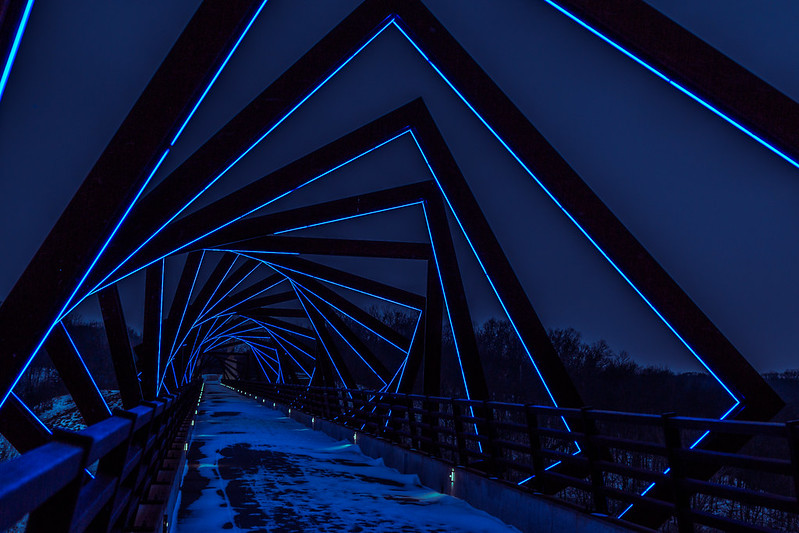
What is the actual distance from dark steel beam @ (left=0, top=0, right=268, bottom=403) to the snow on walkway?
2749 mm

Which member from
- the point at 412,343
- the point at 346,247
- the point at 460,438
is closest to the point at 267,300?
the point at 346,247

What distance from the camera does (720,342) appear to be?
333 inches

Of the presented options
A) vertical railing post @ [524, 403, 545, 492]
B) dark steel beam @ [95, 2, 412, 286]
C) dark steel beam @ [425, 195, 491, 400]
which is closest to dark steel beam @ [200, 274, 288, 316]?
dark steel beam @ [425, 195, 491, 400]

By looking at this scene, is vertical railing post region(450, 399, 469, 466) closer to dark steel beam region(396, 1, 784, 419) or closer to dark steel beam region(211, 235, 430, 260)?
dark steel beam region(396, 1, 784, 419)

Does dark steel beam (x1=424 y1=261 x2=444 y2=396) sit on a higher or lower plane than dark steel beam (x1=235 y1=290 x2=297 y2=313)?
lower

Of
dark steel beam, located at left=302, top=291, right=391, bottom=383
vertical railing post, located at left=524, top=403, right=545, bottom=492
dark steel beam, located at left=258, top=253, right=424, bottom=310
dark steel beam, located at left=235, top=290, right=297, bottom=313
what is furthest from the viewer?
dark steel beam, located at left=235, top=290, right=297, bottom=313

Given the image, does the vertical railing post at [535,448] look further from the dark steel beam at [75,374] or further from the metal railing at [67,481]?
the dark steel beam at [75,374]

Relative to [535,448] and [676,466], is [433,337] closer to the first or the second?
[535,448]

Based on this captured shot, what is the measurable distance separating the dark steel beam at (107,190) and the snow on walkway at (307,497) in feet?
9.02

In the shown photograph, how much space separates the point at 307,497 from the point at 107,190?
527cm

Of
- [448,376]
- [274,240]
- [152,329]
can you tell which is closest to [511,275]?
[274,240]

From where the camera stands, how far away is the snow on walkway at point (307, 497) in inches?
305

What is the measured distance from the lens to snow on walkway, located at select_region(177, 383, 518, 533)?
775 centimetres

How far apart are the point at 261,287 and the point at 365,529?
84.1ft
